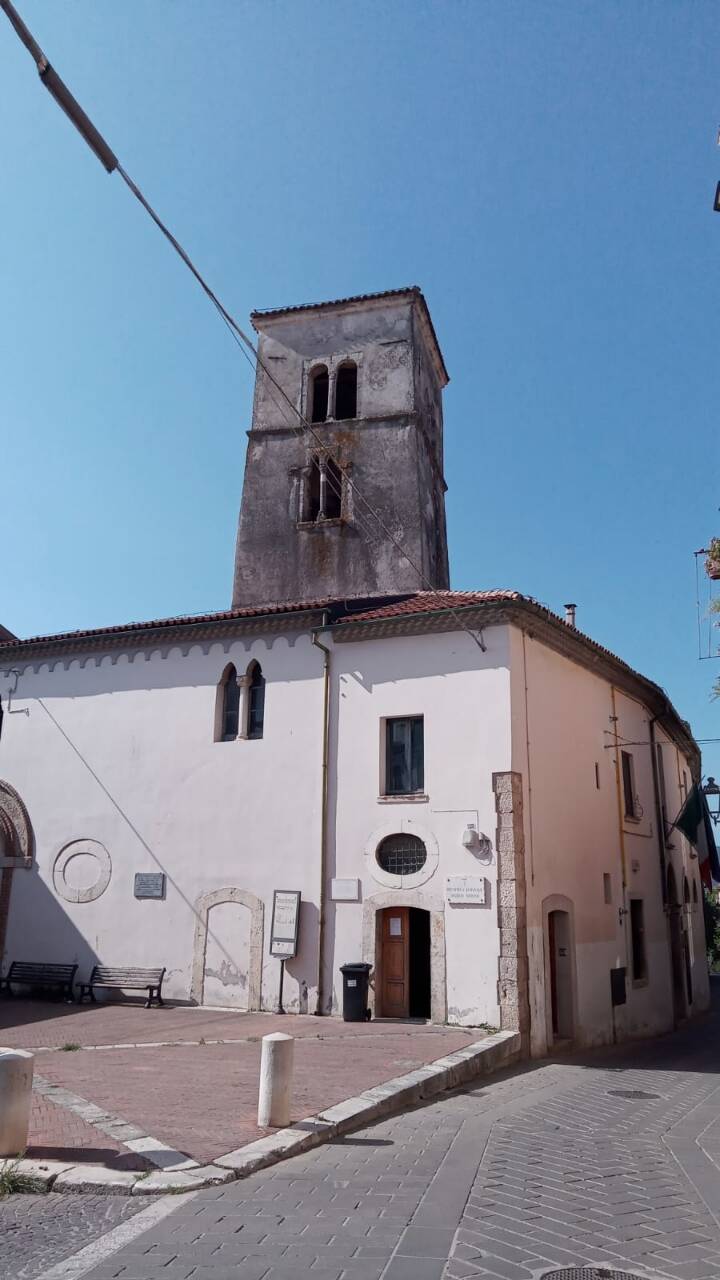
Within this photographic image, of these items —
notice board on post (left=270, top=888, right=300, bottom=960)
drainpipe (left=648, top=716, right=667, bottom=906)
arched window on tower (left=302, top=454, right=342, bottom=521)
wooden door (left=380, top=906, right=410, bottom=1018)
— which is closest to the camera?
wooden door (left=380, top=906, right=410, bottom=1018)

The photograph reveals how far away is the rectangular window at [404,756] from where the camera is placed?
594 inches

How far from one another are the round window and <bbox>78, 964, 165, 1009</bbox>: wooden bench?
15.7 feet

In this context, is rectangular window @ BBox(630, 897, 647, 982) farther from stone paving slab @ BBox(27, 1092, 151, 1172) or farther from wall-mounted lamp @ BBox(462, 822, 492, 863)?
stone paving slab @ BBox(27, 1092, 151, 1172)

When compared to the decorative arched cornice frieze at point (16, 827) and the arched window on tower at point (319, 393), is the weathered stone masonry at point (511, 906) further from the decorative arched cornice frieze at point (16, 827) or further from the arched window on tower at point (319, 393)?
the arched window on tower at point (319, 393)

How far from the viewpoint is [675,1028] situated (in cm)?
2173

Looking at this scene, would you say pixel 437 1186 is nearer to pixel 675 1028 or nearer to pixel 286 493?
pixel 675 1028

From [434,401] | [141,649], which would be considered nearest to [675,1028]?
[141,649]

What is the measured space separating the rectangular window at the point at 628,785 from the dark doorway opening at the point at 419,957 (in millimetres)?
6482

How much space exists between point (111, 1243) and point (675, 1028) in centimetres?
1984

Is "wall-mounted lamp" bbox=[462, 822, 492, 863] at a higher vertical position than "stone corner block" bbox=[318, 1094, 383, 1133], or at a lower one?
higher

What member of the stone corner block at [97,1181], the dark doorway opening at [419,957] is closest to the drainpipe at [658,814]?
the dark doorway opening at [419,957]

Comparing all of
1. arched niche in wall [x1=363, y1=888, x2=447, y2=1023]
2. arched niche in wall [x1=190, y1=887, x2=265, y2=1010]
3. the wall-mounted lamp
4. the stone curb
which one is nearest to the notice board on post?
arched niche in wall [x1=190, y1=887, x2=265, y2=1010]

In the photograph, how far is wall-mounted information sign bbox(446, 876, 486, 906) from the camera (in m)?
13.7

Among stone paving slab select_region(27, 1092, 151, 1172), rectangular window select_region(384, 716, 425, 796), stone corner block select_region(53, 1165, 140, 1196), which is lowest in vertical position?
stone corner block select_region(53, 1165, 140, 1196)
